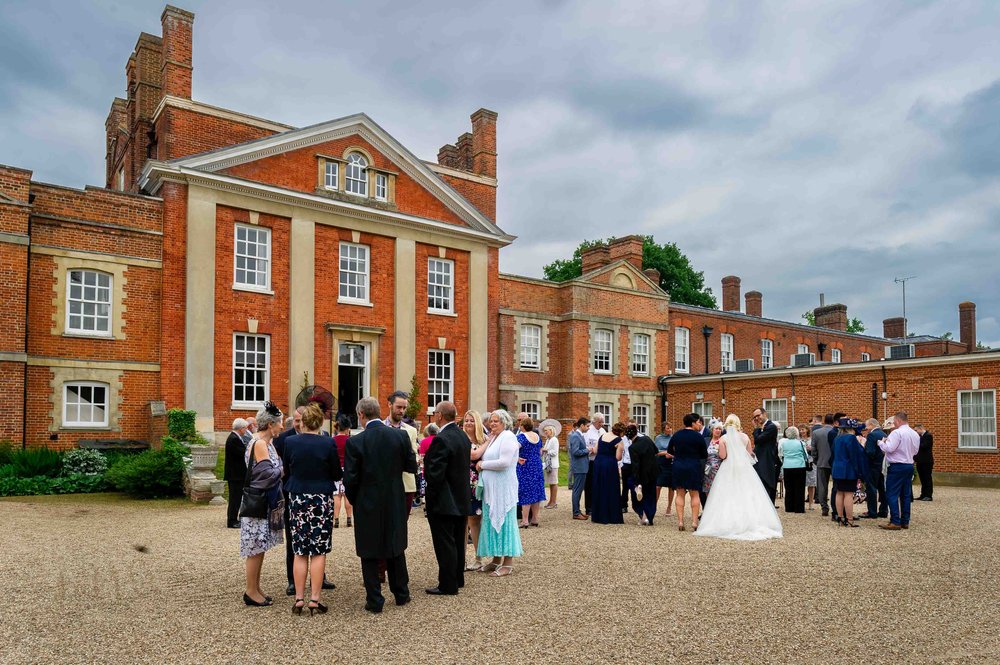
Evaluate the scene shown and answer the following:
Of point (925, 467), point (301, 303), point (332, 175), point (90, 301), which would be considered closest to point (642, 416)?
point (925, 467)

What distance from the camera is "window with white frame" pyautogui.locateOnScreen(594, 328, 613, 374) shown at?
1218 inches

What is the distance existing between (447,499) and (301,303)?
54.5 ft

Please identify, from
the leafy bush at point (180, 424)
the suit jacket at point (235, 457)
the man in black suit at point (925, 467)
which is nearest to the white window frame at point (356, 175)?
the leafy bush at point (180, 424)

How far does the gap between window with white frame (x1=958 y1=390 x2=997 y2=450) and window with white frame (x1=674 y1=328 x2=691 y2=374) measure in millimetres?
13445

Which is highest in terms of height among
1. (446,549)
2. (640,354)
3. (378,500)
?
(640,354)

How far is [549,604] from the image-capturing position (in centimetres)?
738

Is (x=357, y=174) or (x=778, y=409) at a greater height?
(x=357, y=174)

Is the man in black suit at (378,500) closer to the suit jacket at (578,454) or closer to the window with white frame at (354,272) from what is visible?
the suit jacket at (578,454)

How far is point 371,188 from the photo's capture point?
25.1m

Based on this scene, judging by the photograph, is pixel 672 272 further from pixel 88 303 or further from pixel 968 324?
pixel 88 303

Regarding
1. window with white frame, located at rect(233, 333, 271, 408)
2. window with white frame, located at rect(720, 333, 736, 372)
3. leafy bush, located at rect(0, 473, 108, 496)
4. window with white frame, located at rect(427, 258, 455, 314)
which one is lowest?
leafy bush, located at rect(0, 473, 108, 496)

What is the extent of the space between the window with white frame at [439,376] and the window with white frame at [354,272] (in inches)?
123

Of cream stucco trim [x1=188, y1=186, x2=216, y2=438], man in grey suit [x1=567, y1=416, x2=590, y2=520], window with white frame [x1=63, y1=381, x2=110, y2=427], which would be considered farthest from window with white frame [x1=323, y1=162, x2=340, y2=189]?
man in grey suit [x1=567, y1=416, x2=590, y2=520]

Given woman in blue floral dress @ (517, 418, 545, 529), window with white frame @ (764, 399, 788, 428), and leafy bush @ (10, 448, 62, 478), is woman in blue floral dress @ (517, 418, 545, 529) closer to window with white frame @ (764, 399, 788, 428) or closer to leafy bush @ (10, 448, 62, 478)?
leafy bush @ (10, 448, 62, 478)
